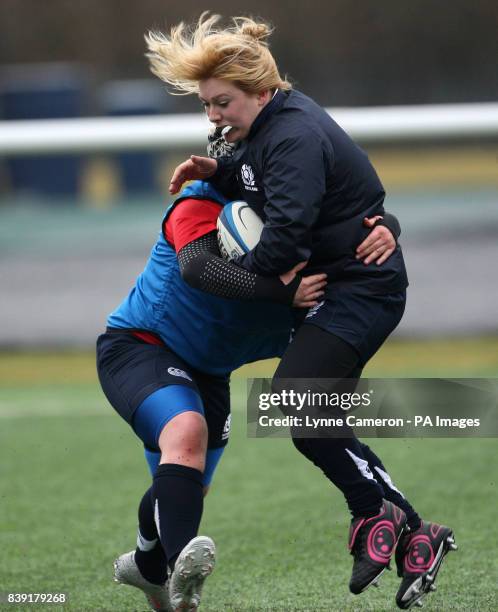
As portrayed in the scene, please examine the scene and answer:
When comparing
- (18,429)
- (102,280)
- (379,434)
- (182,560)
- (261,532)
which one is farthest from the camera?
(102,280)

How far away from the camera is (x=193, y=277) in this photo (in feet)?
11.8

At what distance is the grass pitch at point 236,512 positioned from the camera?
4105mm

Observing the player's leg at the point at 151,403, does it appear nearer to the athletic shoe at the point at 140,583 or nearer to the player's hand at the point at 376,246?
the athletic shoe at the point at 140,583

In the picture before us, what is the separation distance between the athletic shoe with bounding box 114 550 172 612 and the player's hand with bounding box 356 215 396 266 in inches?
51.5

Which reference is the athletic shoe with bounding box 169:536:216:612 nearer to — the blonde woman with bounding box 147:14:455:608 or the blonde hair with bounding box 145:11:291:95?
the blonde woman with bounding box 147:14:455:608

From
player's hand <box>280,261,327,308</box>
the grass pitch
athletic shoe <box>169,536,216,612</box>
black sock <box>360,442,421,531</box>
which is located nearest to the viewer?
athletic shoe <box>169,536,216,612</box>

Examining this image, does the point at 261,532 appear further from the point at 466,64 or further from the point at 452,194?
the point at 466,64

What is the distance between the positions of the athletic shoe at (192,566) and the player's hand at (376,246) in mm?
977

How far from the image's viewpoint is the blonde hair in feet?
11.4

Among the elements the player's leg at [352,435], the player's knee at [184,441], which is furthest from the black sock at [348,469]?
the player's knee at [184,441]

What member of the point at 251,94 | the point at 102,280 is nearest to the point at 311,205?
the point at 251,94

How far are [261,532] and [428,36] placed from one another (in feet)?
61.3

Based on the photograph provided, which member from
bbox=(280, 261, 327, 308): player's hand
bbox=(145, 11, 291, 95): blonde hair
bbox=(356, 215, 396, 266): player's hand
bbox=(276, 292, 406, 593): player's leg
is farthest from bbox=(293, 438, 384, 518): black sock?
bbox=(145, 11, 291, 95): blonde hair

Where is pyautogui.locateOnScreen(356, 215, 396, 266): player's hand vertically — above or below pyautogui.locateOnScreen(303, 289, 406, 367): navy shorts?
above
